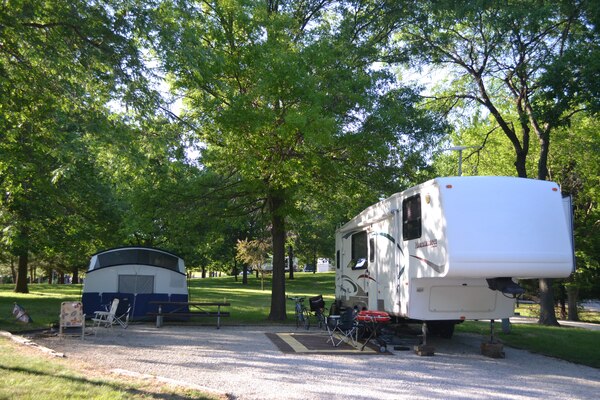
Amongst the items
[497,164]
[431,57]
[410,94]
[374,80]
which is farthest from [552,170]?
[374,80]

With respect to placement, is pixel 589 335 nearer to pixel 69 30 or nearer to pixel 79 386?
pixel 79 386

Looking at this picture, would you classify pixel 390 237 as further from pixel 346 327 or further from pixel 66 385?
pixel 66 385

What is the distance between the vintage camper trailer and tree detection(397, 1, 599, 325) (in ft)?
33.2

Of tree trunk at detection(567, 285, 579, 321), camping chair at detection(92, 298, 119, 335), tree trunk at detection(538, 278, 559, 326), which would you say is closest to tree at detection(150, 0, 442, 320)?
camping chair at detection(92, 298, 119, 335)

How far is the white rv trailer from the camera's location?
875cm

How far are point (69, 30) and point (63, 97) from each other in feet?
3.84

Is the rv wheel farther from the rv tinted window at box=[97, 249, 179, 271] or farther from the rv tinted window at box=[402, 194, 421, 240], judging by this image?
the rv tinted window at box=[97, 249, 179, 271]

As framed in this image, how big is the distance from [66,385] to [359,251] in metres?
8.25

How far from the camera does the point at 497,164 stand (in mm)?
23531

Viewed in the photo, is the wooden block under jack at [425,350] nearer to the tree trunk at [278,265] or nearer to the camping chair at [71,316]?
A: the camping chair at [71,316]

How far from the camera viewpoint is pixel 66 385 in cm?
638

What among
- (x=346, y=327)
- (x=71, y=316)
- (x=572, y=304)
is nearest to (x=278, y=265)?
(x=346, y=327)

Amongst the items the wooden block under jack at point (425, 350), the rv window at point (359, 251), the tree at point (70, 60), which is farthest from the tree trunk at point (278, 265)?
the tree at point (70, 60)

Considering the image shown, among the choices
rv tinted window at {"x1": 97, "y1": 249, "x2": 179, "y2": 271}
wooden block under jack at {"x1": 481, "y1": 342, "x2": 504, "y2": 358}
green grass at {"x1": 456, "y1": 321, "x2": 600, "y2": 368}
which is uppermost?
rv tinted window at {"x1": 97, "y1": 249, "x2": 179, "y2": 271}
